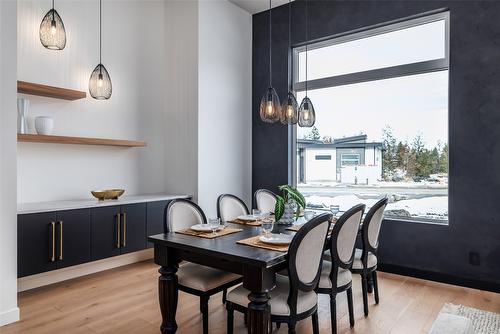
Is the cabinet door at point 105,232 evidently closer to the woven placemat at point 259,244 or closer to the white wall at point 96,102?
the white wall at point 96,102

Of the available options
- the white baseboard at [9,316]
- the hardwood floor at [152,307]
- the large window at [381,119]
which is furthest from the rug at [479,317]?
the white baseboard at [9,316]

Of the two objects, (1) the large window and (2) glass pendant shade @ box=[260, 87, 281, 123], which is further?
(1) the large window

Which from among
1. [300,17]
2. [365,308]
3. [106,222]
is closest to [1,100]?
[106,222]

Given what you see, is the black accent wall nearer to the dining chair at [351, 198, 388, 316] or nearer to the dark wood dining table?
the dining chair at [351, 198, 388, 316]

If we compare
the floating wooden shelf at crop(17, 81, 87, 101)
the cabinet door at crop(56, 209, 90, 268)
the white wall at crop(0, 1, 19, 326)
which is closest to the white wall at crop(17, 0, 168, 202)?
the floating wooden shelf at crop(17, 81, 87, 101)

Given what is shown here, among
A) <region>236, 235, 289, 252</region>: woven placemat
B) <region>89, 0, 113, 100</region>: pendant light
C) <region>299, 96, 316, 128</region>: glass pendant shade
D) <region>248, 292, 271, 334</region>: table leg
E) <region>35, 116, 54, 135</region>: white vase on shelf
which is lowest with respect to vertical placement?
<region>248, 292, 271, 334</region>: table leg

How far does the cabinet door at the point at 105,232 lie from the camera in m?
3.56

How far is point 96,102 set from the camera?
4.12 m

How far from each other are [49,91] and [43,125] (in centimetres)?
34

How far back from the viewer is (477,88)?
3484 millimetres

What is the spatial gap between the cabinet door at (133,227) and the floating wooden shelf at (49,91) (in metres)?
1.27

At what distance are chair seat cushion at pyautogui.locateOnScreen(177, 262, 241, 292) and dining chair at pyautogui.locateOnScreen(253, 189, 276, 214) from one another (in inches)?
61.4

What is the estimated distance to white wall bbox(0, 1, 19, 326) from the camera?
8.82 feet

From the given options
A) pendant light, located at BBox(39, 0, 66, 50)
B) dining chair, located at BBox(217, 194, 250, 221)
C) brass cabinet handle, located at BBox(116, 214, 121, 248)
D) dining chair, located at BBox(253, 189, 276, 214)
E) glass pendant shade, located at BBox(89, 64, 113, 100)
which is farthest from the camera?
dining chair, located at BBox(253, 189, 276, 214)
